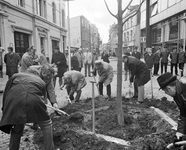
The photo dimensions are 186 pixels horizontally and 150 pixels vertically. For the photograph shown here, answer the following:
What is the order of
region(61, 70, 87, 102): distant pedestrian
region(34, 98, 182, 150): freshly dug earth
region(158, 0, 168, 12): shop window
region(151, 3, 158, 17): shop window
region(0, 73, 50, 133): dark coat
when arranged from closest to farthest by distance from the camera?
region(0, 73, 50, 133): dark coat
region(34, 98, 182, 150): freshly dug earth
region(61, 70, 87, 102): distant pedestrian
region(158, 0, 168, 12): shop window
region(151, 3, 158, 17): shop window

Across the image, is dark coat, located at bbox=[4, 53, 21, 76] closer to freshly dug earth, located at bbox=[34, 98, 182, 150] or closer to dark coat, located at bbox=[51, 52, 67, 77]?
dark coat, located at bbox=[51, 52, 67, 77]

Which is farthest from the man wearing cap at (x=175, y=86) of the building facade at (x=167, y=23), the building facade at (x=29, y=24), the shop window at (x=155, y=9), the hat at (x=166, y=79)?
the shop window at (x=155, y=9)

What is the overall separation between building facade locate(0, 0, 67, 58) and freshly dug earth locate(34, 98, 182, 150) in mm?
7241

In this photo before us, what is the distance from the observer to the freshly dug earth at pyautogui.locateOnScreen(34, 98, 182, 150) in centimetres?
282

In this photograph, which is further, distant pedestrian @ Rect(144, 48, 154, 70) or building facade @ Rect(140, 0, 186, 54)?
building facade @ Rect(140, 0, 186, 54)

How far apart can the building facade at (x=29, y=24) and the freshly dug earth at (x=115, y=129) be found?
7241mm

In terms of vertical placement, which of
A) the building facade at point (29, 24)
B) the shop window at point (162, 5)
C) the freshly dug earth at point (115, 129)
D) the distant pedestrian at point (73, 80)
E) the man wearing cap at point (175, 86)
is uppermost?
the shop window at point (162, 5)

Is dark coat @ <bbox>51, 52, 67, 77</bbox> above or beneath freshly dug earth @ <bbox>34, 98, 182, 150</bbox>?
above

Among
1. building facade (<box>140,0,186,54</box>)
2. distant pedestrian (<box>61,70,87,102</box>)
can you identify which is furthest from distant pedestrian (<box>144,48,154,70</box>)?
distant pedestrian (<box>61,70,87,102</box>)

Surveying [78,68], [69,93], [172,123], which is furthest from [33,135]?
[78,68]

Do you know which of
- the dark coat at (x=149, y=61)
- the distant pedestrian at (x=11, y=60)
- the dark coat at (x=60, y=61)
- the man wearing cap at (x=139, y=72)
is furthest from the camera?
the dark coat at (x=149, y=61)

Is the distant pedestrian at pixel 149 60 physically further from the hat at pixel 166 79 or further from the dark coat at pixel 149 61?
the hat at pixel 166 79

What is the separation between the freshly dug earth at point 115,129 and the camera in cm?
282

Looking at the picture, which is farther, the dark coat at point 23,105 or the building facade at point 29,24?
the building facade at point 29,24
